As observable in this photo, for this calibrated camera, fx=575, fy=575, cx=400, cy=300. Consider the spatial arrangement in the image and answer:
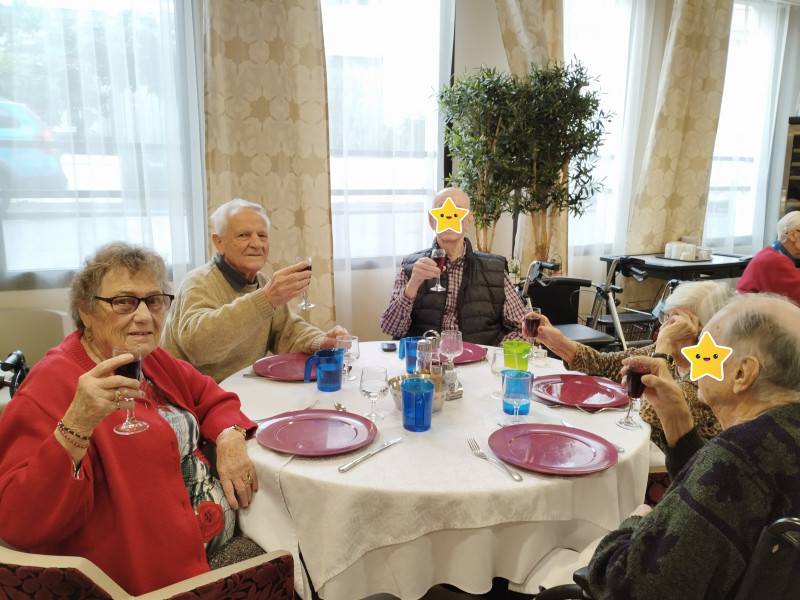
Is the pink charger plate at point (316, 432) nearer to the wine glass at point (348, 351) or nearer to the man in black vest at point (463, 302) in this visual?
the wine glass at point (348, 351)

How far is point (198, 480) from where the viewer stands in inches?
57.1

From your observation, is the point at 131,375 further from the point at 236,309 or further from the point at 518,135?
the point at 518,135

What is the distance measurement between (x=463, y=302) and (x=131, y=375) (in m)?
1.74

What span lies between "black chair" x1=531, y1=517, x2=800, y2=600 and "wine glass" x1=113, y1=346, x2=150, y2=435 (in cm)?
116

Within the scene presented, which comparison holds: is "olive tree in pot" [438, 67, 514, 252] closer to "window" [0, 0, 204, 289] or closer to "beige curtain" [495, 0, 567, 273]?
"beige curtain" [495, 0, 567, 273]

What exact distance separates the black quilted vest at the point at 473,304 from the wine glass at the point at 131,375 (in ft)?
5.21

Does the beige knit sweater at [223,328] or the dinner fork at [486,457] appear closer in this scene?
the dinner fork at [486,457]

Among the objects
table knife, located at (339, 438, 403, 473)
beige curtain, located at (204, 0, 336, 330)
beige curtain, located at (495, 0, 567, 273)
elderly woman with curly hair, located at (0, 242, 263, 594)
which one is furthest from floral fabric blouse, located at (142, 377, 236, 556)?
beige curtain, located at (495, 0, 567, 273)

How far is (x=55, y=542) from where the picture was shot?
3.94 ft

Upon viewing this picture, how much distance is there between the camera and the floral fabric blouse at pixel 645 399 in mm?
1686

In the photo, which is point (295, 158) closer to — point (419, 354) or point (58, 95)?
point (58, 95)

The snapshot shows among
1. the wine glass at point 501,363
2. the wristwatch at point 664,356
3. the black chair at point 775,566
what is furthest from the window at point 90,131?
the black chair at point 775,566

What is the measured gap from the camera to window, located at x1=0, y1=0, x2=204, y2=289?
10.3ft

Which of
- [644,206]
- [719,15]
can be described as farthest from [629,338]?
[719,15]
